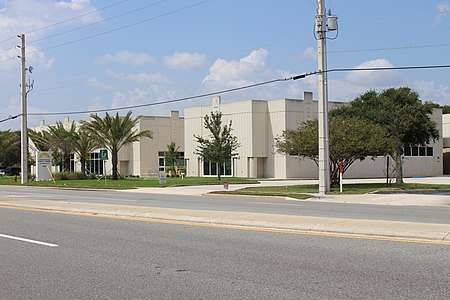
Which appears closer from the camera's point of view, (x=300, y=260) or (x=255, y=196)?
(x=300, y=260)

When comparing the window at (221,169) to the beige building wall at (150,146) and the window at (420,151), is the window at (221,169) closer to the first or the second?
the beige building wall at (150,146)

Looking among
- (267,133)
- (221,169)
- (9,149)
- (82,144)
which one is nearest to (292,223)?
(267,133)

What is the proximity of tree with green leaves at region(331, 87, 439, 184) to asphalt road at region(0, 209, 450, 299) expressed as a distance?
25910mm

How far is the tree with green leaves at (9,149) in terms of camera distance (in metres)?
83.2

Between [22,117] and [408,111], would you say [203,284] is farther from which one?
[22,117]

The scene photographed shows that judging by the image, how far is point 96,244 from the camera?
12.4 metres

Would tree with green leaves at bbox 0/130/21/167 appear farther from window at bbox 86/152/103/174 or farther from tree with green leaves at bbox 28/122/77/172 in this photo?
tree with green leaves at bbox 28/122/77/172

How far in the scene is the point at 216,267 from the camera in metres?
9.61

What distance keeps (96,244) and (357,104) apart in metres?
31.0

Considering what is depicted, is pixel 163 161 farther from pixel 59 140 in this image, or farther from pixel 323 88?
pixel 323 88

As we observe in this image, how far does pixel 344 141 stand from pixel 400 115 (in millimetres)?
6128

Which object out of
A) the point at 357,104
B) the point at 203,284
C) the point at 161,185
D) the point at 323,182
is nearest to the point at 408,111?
the point at 357,104

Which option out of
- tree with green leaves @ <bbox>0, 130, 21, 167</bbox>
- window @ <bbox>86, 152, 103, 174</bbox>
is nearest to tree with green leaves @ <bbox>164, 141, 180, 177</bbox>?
window @ <bbox>86, 152, 103, 174</bbox>

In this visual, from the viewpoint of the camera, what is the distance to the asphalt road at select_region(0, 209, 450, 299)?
790 cm
